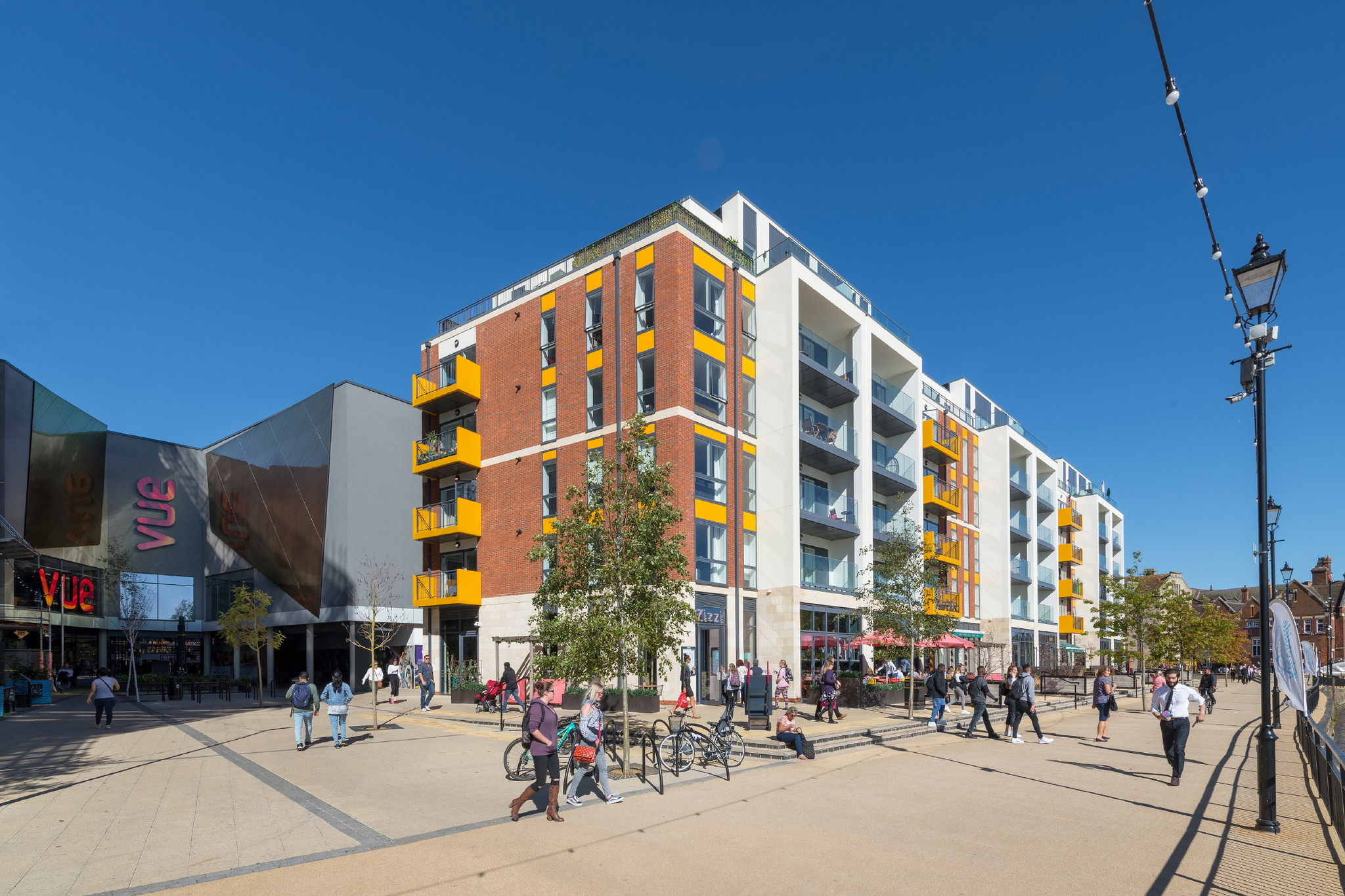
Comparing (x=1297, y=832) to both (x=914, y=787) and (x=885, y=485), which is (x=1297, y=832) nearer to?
(x=914, y=787)

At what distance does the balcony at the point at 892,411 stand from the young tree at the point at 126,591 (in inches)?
1373

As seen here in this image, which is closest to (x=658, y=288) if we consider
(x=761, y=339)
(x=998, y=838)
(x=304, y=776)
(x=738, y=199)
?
(x=761, y=339)

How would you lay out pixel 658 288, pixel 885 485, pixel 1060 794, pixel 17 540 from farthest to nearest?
pixel 885 485 → pixel 658 288 → pixel 17 540 → pixel 1060 794

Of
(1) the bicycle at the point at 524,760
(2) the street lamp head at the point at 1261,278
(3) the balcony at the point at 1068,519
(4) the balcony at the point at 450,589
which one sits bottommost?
(1) the bicycle at the point at 524,760

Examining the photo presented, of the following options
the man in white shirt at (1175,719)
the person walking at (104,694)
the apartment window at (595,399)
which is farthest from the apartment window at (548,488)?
the man in white shirt at (1175,719)

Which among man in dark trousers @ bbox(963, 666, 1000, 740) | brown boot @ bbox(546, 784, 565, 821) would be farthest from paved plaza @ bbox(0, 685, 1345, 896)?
man in dark trousers @ bbox(963, 666, 1000, 740)

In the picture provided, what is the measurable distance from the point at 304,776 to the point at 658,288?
757 inches

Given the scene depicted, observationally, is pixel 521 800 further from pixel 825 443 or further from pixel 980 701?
pixel 825 443

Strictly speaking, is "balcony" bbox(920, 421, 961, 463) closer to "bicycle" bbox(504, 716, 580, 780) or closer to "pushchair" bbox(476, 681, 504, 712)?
"pushchair" bbox(476, 681, 504, 712)

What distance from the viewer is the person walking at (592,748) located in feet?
36.9

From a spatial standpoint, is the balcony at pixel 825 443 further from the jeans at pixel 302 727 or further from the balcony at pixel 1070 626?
the balcony at pixel 1070 626

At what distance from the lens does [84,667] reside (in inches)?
2067

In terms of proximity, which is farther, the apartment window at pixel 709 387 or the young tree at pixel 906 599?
the apartment window at pixel 709 387

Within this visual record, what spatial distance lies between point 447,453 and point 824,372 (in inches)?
631
